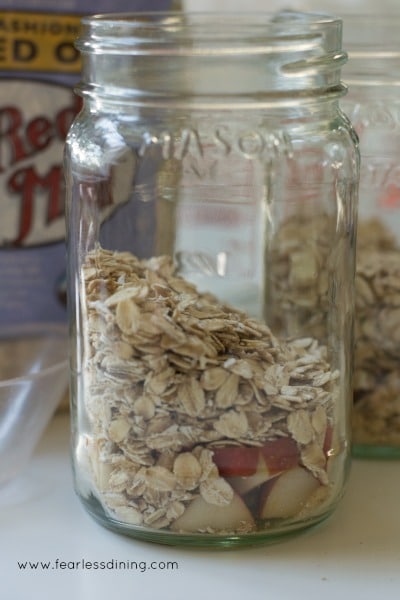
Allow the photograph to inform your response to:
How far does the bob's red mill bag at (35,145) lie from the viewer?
0.86m

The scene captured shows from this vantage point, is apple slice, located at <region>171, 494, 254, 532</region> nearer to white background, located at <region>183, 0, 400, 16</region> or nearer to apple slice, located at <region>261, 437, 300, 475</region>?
apple slice, located at <region>261, 437, 300, 475</region>

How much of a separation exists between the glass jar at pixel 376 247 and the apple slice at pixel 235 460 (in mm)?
188

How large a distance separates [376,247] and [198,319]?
224 millimetres

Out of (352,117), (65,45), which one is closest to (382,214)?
(352,117)

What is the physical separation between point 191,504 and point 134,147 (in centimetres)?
24

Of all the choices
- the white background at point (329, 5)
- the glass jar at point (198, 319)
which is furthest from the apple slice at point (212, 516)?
the white background at point (329, 5)

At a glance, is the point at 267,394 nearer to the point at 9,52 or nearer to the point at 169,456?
the point at 169,456

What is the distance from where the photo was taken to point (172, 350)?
622 mm

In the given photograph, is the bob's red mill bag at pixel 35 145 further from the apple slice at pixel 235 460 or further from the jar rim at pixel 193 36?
the apple slice at pixel 235 460

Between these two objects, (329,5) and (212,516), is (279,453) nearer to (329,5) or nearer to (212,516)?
(212,516)

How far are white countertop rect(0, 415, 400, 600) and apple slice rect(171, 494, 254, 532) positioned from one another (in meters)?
0.02

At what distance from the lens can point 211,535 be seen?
0.64m

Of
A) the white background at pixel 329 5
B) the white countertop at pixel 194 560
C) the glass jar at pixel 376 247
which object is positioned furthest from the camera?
the white background at pixel 329 5

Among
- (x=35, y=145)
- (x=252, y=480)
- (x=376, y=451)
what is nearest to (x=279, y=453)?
(x=252, y=480)
